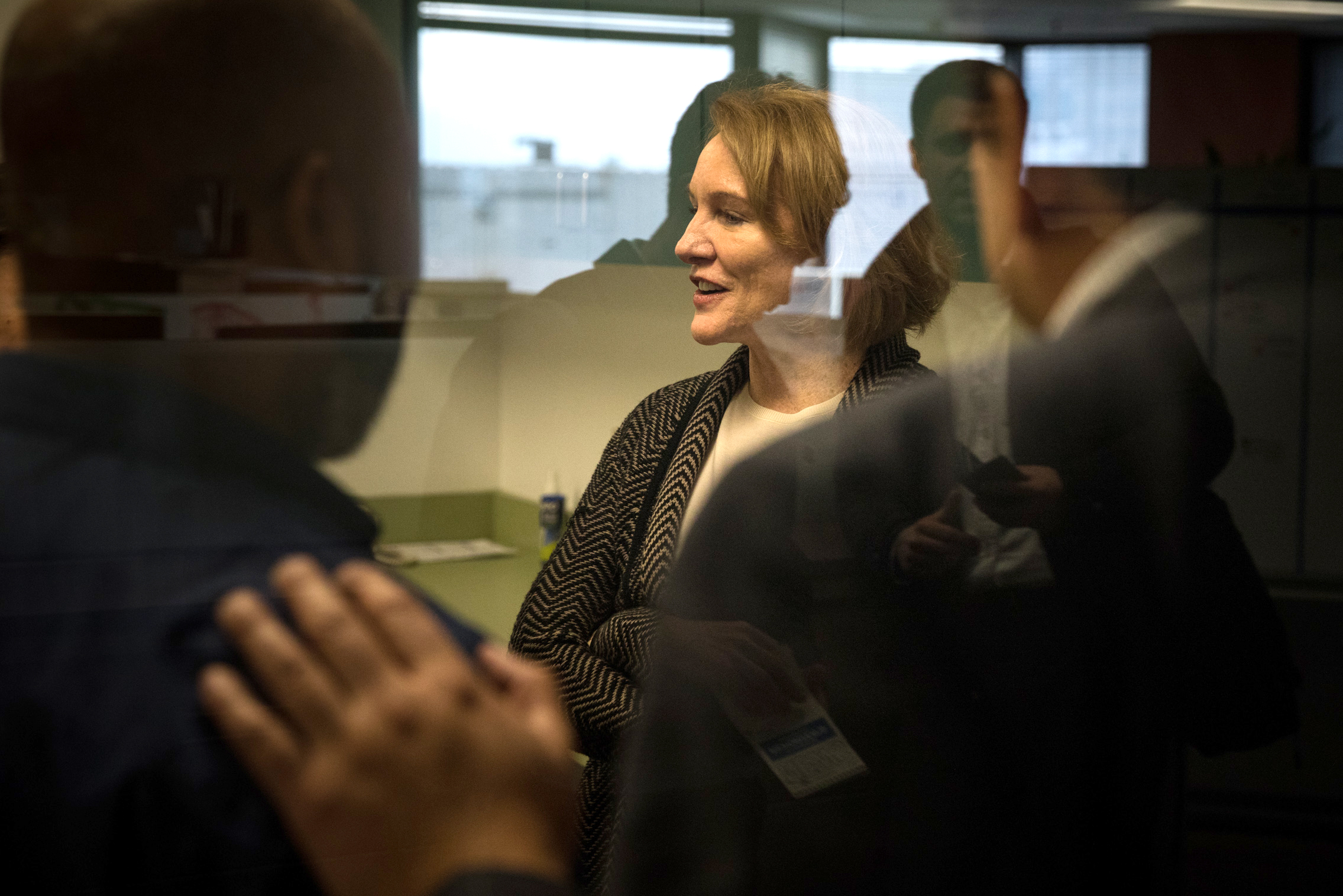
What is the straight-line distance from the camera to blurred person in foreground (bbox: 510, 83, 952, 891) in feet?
2.15

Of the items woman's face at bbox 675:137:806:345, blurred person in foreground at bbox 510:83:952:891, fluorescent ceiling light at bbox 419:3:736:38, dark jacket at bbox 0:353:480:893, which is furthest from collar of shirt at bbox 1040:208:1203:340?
dark jacket at bbox 0:353:480:893

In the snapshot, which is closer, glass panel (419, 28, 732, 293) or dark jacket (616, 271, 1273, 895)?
glass panel (419, 28, 732, 293)

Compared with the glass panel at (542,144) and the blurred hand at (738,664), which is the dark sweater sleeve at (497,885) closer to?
the blurred hand at (738,664)

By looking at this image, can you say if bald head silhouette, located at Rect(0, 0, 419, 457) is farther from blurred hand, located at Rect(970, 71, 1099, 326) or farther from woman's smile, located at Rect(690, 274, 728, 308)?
blurred hand, located at Rect(970, 71, 1099, 326)

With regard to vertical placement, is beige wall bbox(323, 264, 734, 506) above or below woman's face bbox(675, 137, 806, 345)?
below

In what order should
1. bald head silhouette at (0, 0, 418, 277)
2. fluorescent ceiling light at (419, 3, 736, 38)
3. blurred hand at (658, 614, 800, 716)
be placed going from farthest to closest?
blurred hand at (658, 614, 800, 716) → fluorescent ceiling light at (419, 3, 736, 38) → bald head silhouette at (0, 0, 418, 277)

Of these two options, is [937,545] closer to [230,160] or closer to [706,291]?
[706,291]

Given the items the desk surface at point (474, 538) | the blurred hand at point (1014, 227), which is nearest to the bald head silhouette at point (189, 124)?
the desk surface at point (474, 538)

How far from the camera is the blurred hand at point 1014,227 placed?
741mm

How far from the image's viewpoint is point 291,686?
21.6 inches

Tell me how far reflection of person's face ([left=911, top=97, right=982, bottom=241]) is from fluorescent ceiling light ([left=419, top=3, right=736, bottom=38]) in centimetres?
17

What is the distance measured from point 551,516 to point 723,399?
15 cm

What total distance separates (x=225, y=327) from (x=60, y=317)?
84mm

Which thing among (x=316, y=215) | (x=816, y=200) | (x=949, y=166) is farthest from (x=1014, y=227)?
Result: (x=316, y=215)
